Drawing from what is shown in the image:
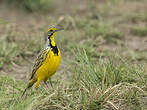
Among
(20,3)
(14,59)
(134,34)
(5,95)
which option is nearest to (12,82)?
(5,95)

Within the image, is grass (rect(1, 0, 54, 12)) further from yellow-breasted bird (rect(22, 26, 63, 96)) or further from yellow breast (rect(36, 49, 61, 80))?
yellow breast (rect(36, 49, 61, 80))

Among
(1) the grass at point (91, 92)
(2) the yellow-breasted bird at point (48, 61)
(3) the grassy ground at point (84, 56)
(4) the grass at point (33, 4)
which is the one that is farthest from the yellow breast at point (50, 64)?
(4) the grass at point (33, 4)

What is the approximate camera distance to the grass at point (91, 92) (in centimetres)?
383

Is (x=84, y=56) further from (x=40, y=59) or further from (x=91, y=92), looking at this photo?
(x=91, y=92)

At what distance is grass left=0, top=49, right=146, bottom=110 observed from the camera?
3.83 meters

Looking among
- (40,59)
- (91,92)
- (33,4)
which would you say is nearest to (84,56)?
(40,59)

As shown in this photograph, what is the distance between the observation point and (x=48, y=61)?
4438 millimetres

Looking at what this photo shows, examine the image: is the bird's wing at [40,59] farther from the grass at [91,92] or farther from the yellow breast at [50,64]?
the grass at [91,92]

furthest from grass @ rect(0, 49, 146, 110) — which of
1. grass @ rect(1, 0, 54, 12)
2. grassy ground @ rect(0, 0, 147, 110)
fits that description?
grass @ rect(1, 0, 54, 12)

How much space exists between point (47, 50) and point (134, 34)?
4.06 meters

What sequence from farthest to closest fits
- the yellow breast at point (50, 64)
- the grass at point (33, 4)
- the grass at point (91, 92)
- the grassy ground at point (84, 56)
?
the grass at point (33, 4)
the yellow breast at point (50, 64)
the grassy ground at point (84, 56)
the grass at point (91, 92)

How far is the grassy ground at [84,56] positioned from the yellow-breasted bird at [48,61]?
20 centimetres

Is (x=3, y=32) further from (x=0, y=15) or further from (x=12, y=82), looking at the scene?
(x=12, y=82)

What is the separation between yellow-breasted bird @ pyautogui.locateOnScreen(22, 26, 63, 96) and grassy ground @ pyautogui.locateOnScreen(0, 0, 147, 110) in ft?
0.66
